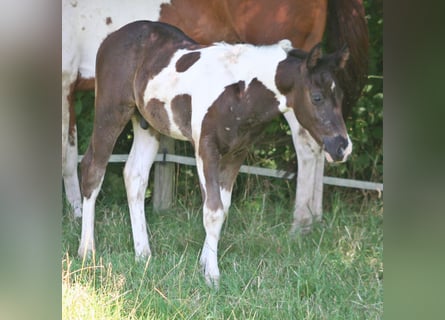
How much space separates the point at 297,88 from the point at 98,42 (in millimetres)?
1475

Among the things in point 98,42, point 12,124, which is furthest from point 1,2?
point 98,42

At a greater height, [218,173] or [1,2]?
[1,2]

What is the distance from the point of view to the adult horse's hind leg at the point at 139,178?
3945 mm

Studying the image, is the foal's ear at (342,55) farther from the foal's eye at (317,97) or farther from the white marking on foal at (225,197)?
the white marking on foal at (225,197)

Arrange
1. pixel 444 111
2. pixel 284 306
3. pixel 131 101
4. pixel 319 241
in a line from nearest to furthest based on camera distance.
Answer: pixel 444 111
pixel 284 306
pixel 131 101
pixel 319 241

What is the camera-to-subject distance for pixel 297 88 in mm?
3385

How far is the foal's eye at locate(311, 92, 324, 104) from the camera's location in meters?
3.33

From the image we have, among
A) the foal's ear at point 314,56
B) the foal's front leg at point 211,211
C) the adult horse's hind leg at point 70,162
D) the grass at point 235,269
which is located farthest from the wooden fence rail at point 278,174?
the foal's ear at point 314,56

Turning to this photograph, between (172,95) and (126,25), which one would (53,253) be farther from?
(126,25)

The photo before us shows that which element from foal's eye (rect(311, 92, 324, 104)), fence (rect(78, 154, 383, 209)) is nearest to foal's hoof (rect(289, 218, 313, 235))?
fence (rect(78, 154, 383, 209))

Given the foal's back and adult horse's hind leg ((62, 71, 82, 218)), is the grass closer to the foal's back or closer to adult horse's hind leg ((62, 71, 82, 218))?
adult horse's hind leg ((62, 71, 82, 218))

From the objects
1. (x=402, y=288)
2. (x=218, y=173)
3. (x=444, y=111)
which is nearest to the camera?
(x=444, y=111)

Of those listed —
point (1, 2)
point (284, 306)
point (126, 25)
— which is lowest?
point (284, 306)

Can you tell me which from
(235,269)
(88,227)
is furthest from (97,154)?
(235,269)
